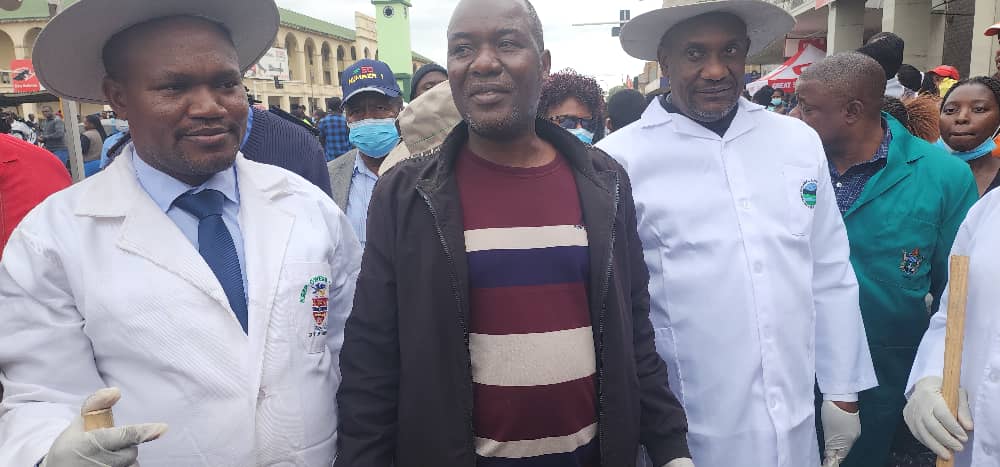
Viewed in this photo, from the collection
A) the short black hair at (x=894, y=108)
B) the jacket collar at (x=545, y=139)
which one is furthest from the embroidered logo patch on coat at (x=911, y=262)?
the jacket collar at (x=545, y=139)

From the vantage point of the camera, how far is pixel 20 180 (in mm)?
2426

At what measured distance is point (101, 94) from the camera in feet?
6.40

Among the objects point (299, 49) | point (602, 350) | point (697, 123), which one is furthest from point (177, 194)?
point (299, 49)

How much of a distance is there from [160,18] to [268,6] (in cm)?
33

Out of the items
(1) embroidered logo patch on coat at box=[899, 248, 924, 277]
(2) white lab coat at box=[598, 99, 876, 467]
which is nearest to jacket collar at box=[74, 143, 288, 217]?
(2) white lab coat at box=[598, 99, 876, 467]

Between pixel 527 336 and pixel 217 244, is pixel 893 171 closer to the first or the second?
pixel 527 336

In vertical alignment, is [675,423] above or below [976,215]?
below

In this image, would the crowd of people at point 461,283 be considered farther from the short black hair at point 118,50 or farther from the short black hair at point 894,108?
the short black hair at point 894,108

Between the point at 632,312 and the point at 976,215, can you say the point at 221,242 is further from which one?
the point at 976,215

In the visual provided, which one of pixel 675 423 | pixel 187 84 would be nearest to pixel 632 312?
pixel 675 423

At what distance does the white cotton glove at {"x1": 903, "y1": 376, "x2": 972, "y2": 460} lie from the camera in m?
2.04

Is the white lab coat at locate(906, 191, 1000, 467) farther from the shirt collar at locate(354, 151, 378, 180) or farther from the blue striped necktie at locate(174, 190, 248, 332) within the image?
the shirt collar at locate(354, 151, 378, 180)

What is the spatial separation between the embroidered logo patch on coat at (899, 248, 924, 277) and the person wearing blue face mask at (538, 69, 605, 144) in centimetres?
216

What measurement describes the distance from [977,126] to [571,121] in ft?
8.30
